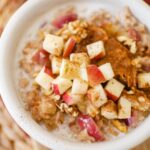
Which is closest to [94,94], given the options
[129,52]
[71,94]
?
[71,94]

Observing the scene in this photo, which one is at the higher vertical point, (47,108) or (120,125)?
(47,108)

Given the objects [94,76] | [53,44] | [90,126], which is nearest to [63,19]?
[53,44]

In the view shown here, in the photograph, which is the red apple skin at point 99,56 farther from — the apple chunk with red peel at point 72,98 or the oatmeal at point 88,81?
the apple chunk with red peel at point 72,98

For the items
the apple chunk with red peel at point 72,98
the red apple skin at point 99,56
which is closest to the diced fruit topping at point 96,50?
the red apple skin at point 99,56

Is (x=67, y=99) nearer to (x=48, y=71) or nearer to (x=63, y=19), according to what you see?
(x=48, y=71)

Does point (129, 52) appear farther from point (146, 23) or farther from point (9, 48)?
point (9, 48)

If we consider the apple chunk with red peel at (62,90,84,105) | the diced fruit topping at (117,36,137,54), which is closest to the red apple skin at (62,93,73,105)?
the apple chunk with red peel at (62,90,84,105)

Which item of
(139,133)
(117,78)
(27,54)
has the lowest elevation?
(139,133)
